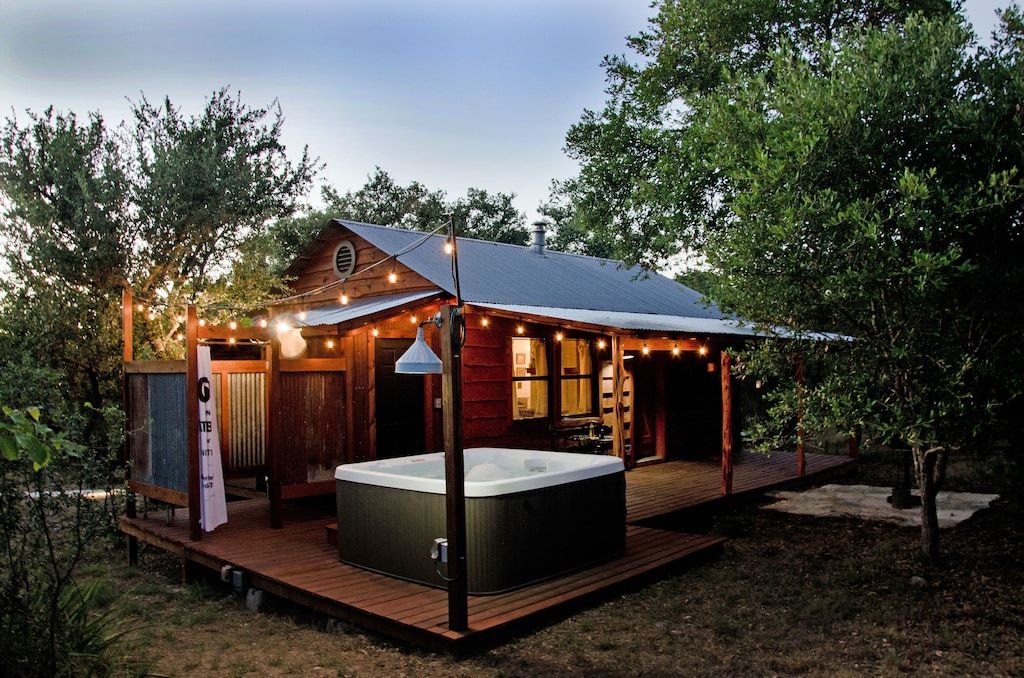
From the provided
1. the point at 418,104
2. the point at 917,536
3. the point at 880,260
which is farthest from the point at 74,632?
the point at 418,104

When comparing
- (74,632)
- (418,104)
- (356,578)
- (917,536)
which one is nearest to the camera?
(74,632)

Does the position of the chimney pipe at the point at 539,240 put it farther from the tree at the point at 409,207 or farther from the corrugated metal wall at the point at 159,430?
the tree at the point at 409,207

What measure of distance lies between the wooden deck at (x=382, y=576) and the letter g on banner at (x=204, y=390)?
135cm

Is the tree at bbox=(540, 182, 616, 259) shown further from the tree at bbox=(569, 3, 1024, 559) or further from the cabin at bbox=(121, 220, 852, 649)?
the tree at bbox=(569, 3, 1024, 559)

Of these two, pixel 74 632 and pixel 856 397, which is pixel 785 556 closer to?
pixel 856 397

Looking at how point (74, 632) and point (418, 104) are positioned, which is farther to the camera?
point (418, 104)

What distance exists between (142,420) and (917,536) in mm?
8061

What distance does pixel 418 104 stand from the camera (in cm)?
1495

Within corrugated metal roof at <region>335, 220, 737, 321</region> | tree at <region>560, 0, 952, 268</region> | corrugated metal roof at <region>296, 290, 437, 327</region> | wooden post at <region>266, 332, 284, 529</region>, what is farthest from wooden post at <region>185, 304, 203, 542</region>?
tree at <region>560, 0, 952, 268</region>

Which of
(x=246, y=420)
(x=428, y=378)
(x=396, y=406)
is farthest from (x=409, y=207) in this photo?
(x=246, y=420)

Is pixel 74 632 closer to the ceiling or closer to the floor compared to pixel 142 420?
closer to the floor

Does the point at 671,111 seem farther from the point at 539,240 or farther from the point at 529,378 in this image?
the point at 529,378

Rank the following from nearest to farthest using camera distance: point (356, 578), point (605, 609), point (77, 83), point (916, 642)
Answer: point (916, 642) < point (605, 609) < point (356, 578) < point (77, 83)

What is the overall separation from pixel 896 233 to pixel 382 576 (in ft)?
15.3
